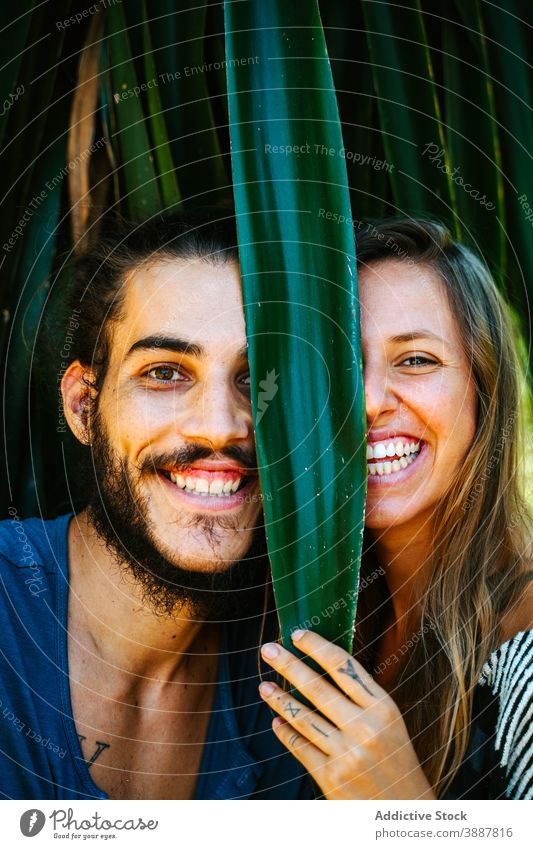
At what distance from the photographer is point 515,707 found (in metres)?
1.07

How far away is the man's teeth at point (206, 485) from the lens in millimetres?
1149

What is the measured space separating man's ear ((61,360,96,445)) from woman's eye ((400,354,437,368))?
447 mm

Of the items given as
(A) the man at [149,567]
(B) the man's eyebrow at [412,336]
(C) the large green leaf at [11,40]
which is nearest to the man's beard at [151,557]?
(A) the man at [149,567]

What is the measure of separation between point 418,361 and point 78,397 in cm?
50

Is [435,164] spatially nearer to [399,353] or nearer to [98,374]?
[399,353]

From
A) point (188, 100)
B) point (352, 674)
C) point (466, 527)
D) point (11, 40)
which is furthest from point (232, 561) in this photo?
point (11, 40)

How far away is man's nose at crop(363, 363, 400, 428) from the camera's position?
44.4 inches

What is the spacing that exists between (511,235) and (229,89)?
47 centimetres

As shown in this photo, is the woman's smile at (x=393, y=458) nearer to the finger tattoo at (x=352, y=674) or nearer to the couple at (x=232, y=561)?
the couple at (x=232, y=561)

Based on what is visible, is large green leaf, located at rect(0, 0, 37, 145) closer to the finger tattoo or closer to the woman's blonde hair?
the woman's blonde hair

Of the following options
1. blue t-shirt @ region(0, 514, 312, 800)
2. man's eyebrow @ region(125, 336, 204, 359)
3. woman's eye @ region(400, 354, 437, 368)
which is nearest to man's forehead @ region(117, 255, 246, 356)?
man's eyebrow @ region(125, 336, 204, 359)

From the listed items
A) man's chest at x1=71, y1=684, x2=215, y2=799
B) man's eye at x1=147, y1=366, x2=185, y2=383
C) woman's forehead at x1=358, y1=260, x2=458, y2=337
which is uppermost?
woman's forehead at x1=358, y1=260, x2=458, y2=337

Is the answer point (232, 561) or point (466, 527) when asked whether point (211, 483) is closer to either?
point (232, 561)
